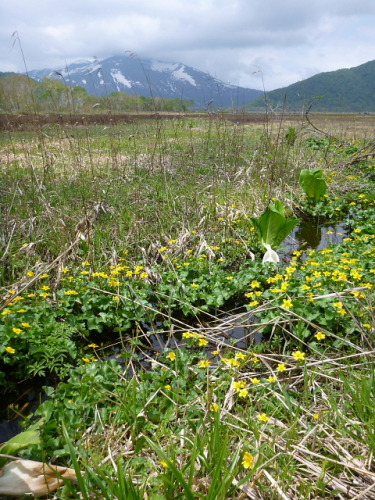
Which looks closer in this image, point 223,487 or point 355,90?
point 223,487

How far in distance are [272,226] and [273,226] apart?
0.01 meters

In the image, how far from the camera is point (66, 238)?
3.82 meters

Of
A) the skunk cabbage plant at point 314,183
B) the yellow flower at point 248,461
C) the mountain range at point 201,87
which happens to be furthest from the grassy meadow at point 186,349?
the mountain range at point 201,87

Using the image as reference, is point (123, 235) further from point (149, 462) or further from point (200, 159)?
point (200, 159)

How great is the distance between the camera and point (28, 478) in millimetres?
1461

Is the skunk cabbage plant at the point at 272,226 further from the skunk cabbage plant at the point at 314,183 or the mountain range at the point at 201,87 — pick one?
the skunk cabbage plant at the point at 314,183

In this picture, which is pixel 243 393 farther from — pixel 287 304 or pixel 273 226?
pixel 273 226

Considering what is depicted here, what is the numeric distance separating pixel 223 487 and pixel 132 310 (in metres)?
1.75

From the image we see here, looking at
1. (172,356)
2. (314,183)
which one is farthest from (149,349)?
(314,183)

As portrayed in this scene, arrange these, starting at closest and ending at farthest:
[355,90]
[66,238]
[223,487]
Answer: [223,487]
[66,238]
[355,90]

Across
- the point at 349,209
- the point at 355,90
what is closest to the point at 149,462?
the point at 349,209

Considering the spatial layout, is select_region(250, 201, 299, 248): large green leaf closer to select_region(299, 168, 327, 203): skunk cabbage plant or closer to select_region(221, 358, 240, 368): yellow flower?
select_region(299, 168, 327, 203): skunk cabbage plant

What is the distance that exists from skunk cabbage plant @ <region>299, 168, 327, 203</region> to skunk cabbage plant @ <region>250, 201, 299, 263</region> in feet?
6.39

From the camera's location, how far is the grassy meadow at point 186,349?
148 cm
